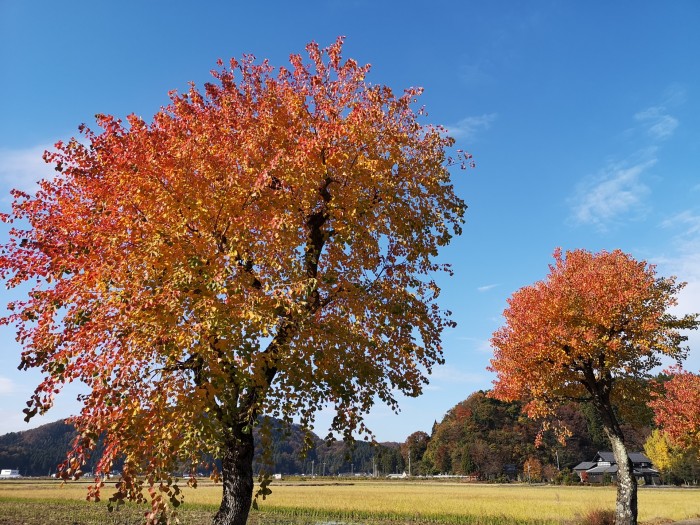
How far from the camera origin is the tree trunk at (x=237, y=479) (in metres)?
10.7

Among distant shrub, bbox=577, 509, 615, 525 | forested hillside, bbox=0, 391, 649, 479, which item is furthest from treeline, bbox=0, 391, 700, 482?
distant shrub, bbox=577, 509, 615, 525

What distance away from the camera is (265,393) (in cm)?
994

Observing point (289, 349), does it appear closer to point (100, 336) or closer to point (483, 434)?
point (100, 336)

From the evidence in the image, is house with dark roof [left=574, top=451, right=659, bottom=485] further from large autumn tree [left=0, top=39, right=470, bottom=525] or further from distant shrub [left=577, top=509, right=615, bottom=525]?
large autumn tree [left=0, top=39, right=470, bottom=525]

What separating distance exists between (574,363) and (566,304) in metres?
3.54

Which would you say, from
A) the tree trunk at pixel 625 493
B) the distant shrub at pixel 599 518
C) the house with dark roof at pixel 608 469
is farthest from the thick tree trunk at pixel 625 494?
the house with dark roof at pixel 608 469

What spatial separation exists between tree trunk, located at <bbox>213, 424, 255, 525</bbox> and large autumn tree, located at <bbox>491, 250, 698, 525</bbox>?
53.3 ft

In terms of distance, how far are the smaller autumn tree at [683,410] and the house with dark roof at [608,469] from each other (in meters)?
57.8

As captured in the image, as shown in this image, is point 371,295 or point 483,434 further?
point 483,434

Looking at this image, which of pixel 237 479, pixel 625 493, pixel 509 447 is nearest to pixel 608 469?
pixel 509 447

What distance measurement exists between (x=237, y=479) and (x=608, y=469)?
99.3 metres

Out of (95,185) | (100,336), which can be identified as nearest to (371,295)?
(100,336)

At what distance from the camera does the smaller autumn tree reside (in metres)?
33.8

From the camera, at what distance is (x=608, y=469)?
87.8 meters
